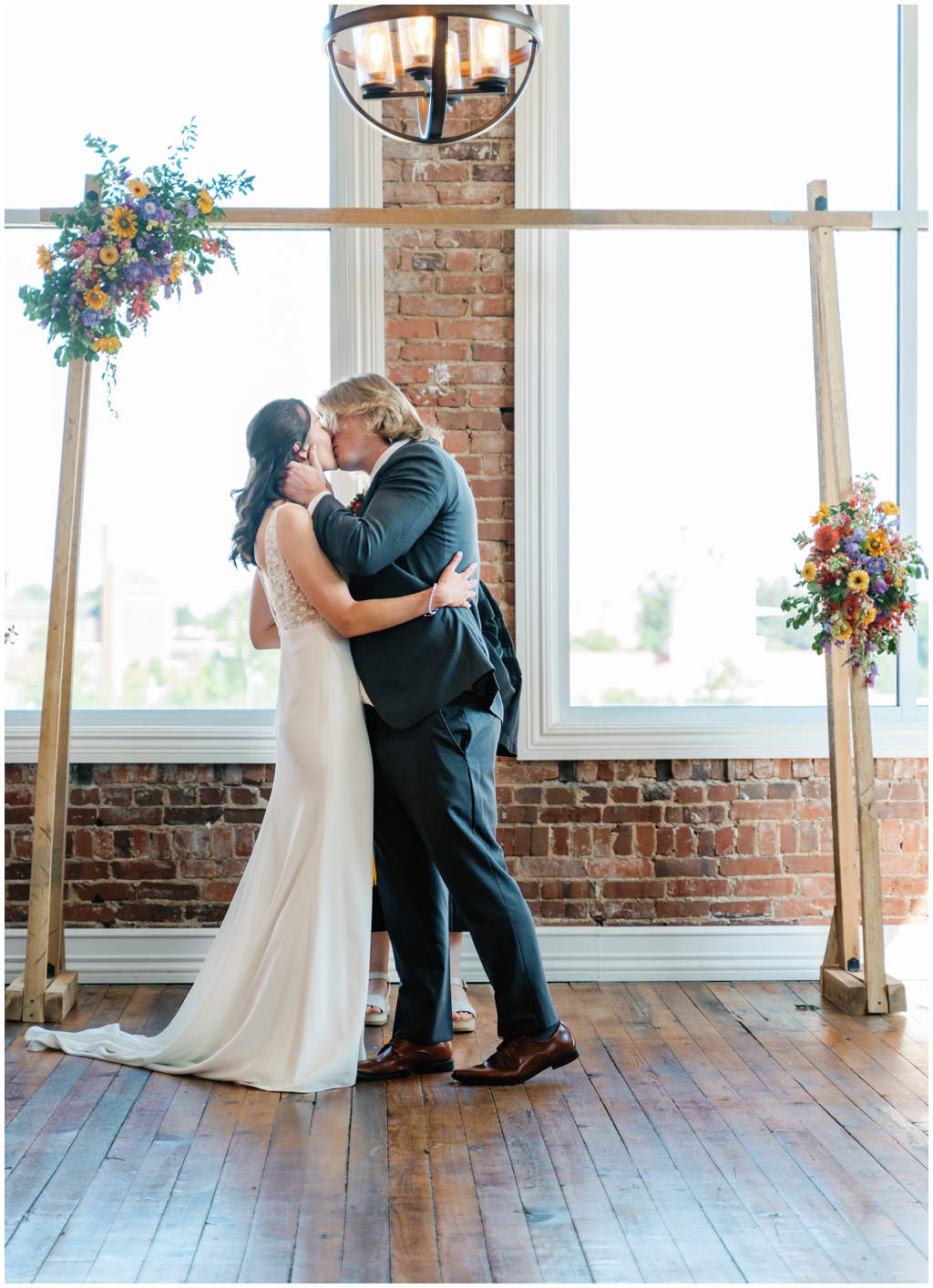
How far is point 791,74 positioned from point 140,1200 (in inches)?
156

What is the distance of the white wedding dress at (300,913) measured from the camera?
116 inches

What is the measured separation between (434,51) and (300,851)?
1.92 m

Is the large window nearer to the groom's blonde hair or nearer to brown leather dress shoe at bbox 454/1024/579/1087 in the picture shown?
the groom's blonde hair

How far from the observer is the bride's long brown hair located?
A: 302 centimetres

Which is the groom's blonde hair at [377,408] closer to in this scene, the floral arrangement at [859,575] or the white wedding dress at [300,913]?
the white wedding dress at [300,913]

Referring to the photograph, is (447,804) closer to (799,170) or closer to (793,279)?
(793,279)

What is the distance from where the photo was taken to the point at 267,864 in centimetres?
308

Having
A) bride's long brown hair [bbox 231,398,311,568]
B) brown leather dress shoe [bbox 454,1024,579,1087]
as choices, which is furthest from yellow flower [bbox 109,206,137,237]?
brown leather dress shoe [bbox 454,1024,579,1087]

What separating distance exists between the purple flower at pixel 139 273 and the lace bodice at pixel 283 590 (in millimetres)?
806

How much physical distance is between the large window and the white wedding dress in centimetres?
95

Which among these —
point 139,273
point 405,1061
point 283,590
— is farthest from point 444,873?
point 139,273

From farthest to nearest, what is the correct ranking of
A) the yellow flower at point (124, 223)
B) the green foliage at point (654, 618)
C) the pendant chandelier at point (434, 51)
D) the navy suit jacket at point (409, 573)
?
the green foliage at point (654, 618) → the yellow flower at point (124, 223) → the navy suit jacket at point (409, 573) → the pendant chandelier at point (434, 51)

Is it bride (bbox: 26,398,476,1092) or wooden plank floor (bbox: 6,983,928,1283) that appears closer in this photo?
wooden plank floor (bbox: 6,983,928,1283)

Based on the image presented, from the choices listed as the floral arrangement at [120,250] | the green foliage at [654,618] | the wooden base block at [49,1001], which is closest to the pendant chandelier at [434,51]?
the floral arrangement at [120,250]
